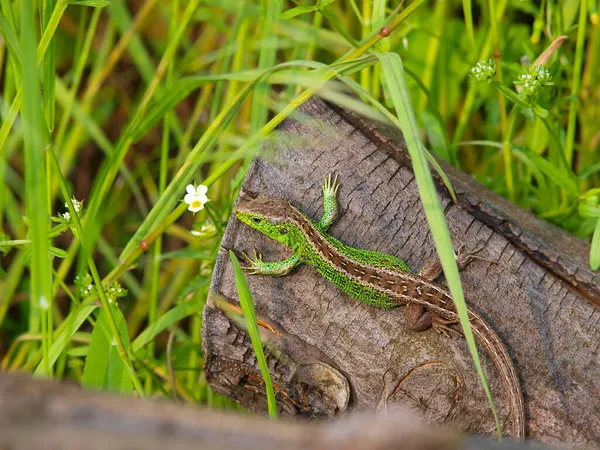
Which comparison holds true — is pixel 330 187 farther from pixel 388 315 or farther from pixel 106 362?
pixel 106 362

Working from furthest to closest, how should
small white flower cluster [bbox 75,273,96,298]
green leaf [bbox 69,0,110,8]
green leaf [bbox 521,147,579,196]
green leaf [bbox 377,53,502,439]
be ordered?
green leaf [bbox 521,147,579,196], small white flower cluster [bbox 75,273,96,298], green leaf [bbox 69,0,110,8], green leaf [bbox 377,53,502,439]

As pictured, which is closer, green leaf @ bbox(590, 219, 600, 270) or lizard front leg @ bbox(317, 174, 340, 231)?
green leaf @ bbox(590, 219, 600, 270)

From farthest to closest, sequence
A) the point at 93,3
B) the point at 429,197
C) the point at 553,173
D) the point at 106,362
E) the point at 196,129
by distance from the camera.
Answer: the point at 196,129
the point at 553,173
the point at 106,362
the point at 93,3
the point at 429,197

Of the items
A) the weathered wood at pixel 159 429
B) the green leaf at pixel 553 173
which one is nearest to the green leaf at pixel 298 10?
the green leaf at pixel 553 173

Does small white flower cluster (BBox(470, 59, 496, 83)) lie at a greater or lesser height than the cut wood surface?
greater

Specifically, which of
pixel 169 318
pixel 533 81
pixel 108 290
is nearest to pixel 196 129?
pixel 169 318

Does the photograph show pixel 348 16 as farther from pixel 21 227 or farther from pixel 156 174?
pixel 21 227

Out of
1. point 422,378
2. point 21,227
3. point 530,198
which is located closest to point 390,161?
point 422,378

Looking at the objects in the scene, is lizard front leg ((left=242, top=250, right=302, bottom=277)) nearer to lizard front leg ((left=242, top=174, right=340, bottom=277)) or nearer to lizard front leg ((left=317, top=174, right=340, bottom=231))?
lizard front leg ((left=242, top=174, right=340, bottom=277))

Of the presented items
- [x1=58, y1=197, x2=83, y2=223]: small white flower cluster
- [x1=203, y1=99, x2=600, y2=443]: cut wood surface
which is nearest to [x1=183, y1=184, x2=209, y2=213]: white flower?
[x1=203, y1=99, x2=600, y2=443]: cut wood surface
